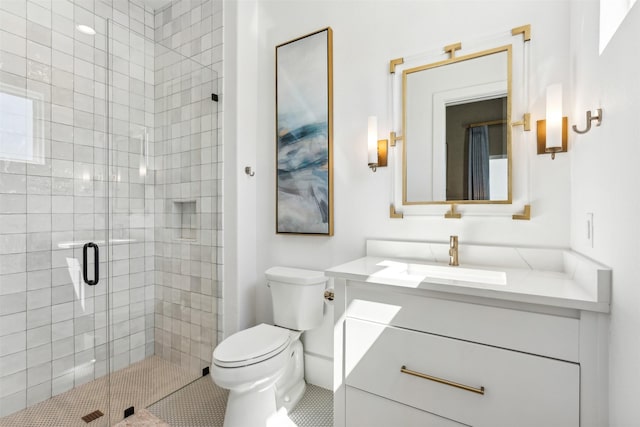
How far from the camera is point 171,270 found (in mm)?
2166

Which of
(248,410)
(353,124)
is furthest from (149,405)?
(353,124)

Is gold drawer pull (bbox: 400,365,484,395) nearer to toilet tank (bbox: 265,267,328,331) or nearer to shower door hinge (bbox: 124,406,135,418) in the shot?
→ toilet tank (bbox: 265,267,328,331)

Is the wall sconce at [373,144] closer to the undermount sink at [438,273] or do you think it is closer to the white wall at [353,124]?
the white wall at [353,124]

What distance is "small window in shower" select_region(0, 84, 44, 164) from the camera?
5.35 ft

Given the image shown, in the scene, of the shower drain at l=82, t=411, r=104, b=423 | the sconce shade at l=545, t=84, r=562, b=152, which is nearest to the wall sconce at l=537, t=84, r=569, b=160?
the sconce shade at l=545, t=84, r=562, b=152

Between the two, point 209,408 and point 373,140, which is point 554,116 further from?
point 209,408

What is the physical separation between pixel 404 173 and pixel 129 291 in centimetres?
193

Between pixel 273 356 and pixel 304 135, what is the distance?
1329 millimetres

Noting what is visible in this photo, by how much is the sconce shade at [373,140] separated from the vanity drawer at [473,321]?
752mm

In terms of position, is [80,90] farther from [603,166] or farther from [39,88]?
[603,166]

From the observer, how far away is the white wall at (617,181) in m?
0.70

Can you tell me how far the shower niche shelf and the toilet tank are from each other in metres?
0.70

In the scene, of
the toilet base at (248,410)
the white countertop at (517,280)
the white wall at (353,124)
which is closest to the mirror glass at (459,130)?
the white wall at (353,124)

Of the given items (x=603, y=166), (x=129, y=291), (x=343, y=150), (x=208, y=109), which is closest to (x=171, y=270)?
(x=129, y=291)
